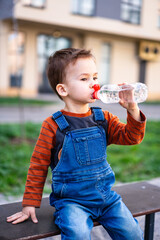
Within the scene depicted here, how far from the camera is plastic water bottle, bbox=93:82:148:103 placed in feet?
5.29

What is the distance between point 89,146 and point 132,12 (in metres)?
15.1

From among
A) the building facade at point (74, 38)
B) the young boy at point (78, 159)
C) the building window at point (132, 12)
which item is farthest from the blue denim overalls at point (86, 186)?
the building window at point (132, 12)

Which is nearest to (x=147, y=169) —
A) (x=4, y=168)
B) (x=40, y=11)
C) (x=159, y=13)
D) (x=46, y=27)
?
(x=4, y=168)

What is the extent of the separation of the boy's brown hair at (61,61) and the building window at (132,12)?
503 inches

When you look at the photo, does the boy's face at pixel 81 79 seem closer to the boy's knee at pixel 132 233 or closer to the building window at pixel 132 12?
the boy's knee at pixel 132 233

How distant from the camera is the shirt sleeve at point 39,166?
5.57ft

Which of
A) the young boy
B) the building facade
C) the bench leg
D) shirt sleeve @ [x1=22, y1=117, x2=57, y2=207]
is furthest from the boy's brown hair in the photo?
the building facade

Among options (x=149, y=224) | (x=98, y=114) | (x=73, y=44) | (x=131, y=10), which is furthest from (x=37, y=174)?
(x=73, y=44)

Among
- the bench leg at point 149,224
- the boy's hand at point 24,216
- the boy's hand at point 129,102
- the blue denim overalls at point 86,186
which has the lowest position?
the bench leg at point 149,224

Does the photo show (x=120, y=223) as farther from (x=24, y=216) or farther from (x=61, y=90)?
(x=61, y=90)

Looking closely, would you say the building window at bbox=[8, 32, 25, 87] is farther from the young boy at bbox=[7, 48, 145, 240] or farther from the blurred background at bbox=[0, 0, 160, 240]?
the young boy at bbox=[7, 48, 145, 240]

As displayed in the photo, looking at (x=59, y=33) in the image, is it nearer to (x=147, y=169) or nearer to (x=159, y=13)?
(x=159, y=13)

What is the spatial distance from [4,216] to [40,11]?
13.0m

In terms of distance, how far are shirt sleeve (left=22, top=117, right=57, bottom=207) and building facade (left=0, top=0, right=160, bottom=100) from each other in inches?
437
